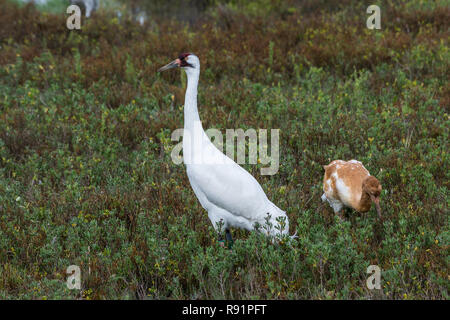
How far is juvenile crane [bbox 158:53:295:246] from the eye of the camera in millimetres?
4449

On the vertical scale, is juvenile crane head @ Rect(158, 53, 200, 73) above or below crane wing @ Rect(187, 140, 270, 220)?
above

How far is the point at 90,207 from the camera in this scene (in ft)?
17.7

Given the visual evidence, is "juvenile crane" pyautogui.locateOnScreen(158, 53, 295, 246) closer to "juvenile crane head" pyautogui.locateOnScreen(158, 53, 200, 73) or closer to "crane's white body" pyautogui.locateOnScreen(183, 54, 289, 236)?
"crane's white body" pyautogui.locateOnScreen(183, 54, 289, 236)

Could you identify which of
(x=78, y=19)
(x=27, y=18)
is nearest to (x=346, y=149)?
(x=78, y=19)

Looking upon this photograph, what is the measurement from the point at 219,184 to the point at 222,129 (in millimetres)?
2839

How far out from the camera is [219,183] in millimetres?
4438

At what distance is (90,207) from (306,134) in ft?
9.40

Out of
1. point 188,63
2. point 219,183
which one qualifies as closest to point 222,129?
point 188,63

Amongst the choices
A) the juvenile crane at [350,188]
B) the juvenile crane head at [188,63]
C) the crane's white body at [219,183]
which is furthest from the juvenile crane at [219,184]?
the juvenile crane at [350,188]

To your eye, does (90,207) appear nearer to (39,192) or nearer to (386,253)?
(39,192)

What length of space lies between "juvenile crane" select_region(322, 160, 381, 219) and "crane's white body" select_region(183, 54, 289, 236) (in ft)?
2.61

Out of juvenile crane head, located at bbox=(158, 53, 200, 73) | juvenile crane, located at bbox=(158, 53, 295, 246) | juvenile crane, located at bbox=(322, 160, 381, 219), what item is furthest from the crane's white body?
juvenile crane, located at bbox=(322, 160, 381, 219)
